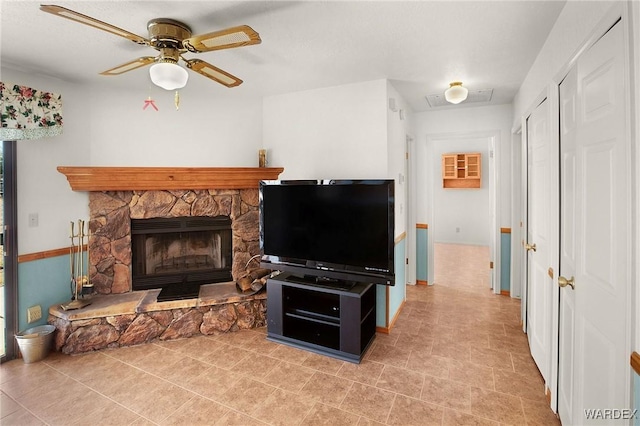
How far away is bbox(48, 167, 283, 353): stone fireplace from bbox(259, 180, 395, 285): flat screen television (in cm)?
60

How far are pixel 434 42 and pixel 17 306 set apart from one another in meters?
4.03

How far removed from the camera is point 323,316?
9.00 ft

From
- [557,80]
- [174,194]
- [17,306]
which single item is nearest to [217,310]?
[174,194]

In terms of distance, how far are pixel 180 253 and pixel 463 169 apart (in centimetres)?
643

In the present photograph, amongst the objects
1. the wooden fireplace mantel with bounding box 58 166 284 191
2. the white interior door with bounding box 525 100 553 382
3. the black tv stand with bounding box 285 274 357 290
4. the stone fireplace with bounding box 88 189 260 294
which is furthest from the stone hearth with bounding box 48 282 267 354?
the white interior door with bounding box 525 100 553 382

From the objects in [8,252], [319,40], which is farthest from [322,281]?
[8,252]

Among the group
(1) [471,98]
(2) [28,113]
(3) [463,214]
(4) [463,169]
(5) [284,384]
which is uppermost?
(1) [471,98]

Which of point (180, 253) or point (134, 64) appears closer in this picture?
point (134, 64)

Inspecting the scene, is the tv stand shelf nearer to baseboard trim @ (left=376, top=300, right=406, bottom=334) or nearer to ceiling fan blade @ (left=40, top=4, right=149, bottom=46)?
baseboard trim @ (left=376, top=300, right=406, bottom=334)

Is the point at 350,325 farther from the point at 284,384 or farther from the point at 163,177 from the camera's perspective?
the point at 163,177

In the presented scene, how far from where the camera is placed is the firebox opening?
337 centimetres

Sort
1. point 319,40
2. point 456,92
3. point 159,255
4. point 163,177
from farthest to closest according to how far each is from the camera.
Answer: point 159,255 → point 163,177 → point 456,92 → point 319,40

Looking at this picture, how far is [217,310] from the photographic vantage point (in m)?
3.05

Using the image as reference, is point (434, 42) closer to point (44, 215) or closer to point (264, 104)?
point (264, 104)
